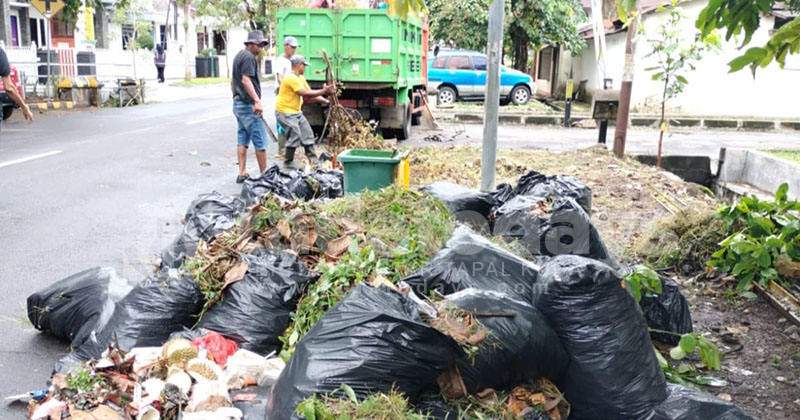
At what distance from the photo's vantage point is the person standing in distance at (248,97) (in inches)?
318

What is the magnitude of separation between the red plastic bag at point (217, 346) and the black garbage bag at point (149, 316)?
33cm

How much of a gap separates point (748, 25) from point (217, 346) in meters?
2.59

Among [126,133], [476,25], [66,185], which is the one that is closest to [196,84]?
[476,25]

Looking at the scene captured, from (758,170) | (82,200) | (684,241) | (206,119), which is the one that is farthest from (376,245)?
(206,119)

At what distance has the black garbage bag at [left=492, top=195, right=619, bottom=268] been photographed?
14.3ft

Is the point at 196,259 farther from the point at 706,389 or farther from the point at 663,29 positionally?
the point at 663,29

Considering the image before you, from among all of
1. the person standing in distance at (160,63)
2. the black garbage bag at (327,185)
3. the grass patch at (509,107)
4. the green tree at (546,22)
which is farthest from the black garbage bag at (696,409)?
the person standing in distance at (160,63)

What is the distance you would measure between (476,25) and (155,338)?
21538 mm

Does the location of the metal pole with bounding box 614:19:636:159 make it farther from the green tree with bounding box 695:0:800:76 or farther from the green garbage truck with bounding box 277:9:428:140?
the green tree with bounding box 695:0:800:76

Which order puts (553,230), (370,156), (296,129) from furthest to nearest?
(296,129)
(370,156)
(553,230)

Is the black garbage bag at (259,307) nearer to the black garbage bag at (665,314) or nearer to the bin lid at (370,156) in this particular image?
the black garbage bag at (665,314)

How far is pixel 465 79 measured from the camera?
21.4 metres

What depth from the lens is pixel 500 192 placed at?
5719mm

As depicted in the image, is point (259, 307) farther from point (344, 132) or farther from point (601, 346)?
point (344, 132)
